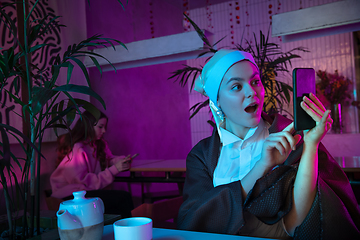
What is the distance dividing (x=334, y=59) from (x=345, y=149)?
1.65 meters

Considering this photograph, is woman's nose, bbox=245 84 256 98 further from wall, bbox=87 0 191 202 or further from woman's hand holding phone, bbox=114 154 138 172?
wall, bbox=87 0 191 202

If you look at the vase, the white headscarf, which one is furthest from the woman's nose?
the vase

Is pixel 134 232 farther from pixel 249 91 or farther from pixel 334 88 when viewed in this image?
pixel 334 88

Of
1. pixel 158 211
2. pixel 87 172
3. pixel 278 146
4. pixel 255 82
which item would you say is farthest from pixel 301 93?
pixel 87 172

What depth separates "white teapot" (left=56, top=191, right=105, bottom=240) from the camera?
0.84 meters

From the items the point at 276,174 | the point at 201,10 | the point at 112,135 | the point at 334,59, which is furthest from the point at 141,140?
the point at 276,174

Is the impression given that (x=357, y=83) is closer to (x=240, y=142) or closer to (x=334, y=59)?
(x=334, y=59)

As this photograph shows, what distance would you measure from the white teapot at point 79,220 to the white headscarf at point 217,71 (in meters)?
0.72

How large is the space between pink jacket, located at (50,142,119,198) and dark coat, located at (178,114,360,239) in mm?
1967

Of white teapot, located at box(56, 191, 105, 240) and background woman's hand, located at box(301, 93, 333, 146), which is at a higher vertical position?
background woman's hand, located at box(301, 93, 333, 146)

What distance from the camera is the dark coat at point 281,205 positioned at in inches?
40.3

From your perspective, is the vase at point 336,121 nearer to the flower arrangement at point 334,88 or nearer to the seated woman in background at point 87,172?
the flower arrangement at point 334,88

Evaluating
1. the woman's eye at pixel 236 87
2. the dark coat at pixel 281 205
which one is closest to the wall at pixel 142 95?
the woman's eye at pixel 236 87

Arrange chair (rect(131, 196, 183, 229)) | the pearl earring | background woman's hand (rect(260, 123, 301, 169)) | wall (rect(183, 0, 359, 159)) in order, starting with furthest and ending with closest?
wall (rect(183, 0, 359, 159))
chair (rect(131, 196, 183, 229))
the pearl earring
background woman's hand (rect(260, 123, 301, 169))
